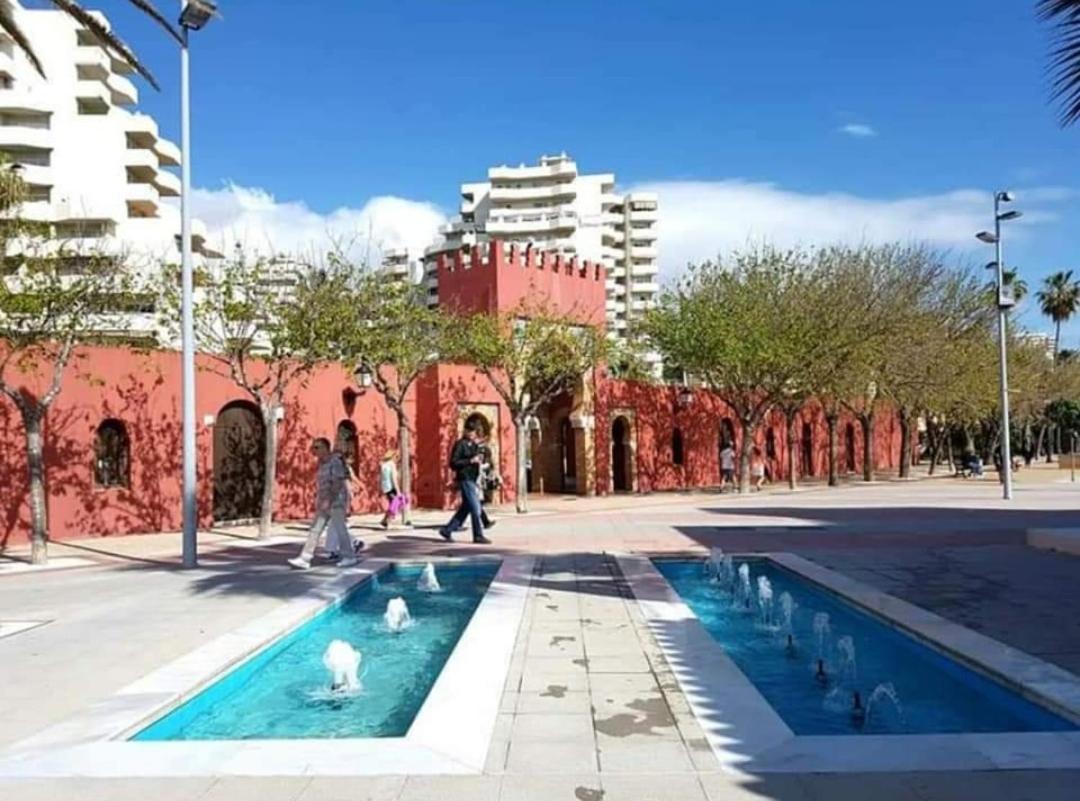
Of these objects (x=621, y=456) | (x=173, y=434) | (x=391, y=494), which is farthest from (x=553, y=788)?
(x=621, y=456)

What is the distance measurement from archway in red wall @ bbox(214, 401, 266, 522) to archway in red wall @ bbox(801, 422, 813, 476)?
28586mm

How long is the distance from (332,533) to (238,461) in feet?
30.5

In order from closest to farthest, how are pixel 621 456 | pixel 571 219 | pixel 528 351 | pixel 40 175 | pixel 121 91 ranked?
pixel 528 351 < pixel 621 456 < pixel 40 175 < pixel 121 91 < pixel 571 219

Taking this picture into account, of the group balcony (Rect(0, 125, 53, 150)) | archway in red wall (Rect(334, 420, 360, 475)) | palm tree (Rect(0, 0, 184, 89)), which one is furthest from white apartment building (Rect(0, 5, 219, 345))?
palm tree (Rect(0, 0, 184, 89))

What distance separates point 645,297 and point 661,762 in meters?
102

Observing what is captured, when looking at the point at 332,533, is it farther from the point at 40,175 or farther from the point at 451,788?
the point at 40,175

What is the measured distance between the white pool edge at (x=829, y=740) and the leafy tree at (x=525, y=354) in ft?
55.9

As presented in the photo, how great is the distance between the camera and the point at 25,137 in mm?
55219

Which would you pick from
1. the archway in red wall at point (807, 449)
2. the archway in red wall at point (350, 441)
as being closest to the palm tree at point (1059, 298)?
the archway in red wall at point (807, 449)

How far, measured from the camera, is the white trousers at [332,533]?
13.6 meters

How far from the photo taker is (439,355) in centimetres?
2408

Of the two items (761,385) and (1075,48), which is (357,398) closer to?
(761,385)

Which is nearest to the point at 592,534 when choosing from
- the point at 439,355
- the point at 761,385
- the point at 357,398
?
the point at 439,355

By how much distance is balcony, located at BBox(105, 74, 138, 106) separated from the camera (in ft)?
212
